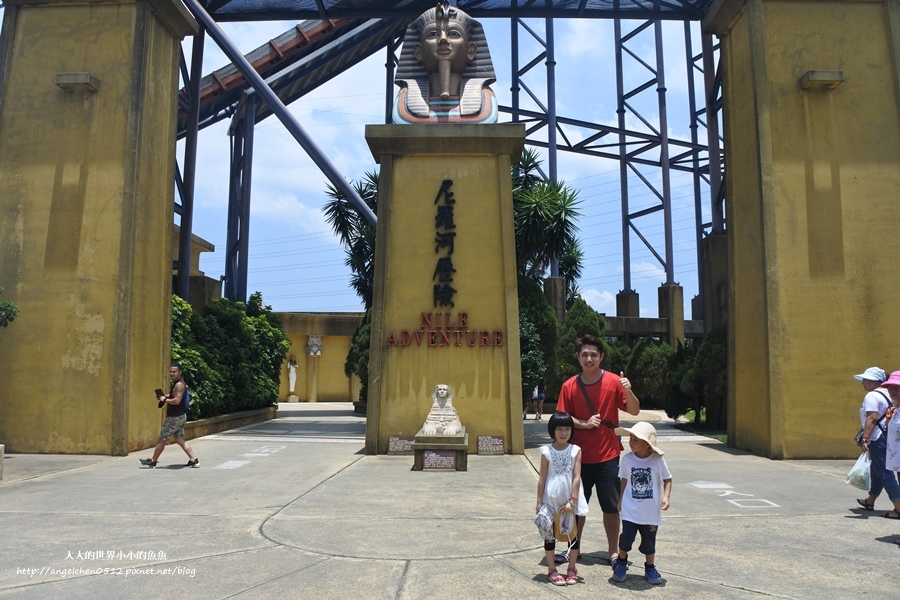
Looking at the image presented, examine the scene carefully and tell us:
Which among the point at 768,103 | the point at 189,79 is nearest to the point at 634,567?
the point at 768,103

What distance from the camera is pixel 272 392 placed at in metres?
21.3

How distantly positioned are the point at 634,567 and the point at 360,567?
78.7 inches

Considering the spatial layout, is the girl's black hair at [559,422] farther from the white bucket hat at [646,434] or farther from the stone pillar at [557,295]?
the stone pillar at [557,295]

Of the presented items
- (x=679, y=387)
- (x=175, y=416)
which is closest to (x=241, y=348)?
(x=175, y=416)

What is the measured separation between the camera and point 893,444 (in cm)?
661

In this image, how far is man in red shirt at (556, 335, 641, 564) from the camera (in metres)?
5.16

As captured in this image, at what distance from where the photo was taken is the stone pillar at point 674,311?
96.8 feet

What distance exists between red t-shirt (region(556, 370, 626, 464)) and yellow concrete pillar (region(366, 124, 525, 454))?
23.0 ft

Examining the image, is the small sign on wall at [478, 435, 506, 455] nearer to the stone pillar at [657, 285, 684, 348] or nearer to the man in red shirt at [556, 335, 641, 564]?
the man in red shirt at [556, 335, 641, 564]

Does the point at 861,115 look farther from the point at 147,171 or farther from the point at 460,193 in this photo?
the point at 147,171

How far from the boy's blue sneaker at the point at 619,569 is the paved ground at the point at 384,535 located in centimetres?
6

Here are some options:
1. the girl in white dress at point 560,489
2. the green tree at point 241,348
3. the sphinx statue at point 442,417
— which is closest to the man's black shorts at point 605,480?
the girl in white dress at point 560,489

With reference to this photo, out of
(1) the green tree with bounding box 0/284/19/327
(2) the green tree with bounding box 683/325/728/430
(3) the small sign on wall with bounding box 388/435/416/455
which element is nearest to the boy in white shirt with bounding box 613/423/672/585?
(3) the small sign on wall with bounding box 388/435/416/455

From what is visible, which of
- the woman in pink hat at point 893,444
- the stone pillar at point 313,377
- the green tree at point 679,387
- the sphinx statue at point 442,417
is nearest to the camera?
the woman in pink hat at point 893,444
